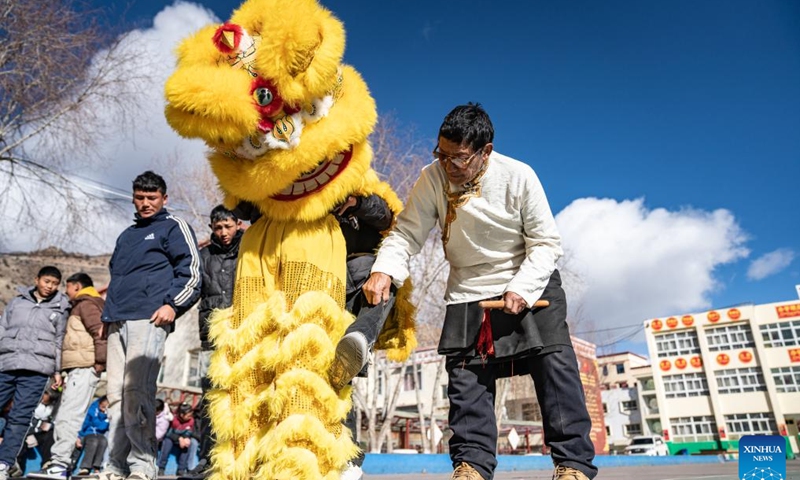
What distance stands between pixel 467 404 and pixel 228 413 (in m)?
0.96

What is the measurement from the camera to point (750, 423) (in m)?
37.9

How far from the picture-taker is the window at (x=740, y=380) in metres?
38.5

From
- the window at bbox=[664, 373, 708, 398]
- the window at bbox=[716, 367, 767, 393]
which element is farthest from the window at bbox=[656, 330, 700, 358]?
the window at bbox=[716, 367, 767, 393]

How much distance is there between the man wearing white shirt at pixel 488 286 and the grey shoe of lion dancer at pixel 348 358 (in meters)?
0.28

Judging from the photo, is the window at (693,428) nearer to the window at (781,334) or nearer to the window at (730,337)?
the window at (730,337)

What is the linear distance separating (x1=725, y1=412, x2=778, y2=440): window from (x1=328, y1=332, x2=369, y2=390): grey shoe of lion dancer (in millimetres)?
44416

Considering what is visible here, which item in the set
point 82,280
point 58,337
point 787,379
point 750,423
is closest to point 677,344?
point 750,423

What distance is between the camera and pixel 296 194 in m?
2.38

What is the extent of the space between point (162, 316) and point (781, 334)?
46.4 meters

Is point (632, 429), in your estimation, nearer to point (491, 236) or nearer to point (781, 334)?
point (781, 334)

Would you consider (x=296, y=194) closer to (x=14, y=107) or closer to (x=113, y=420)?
(x=113, y=420)

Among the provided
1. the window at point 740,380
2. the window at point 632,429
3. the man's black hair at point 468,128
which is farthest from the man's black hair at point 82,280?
the window at point 632,429

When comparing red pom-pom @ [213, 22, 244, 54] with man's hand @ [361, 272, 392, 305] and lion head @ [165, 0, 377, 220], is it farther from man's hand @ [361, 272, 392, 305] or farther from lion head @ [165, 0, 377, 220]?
man's hand @ [361, 272, 392, 305]

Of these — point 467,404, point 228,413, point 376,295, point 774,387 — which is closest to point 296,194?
point 376,295
